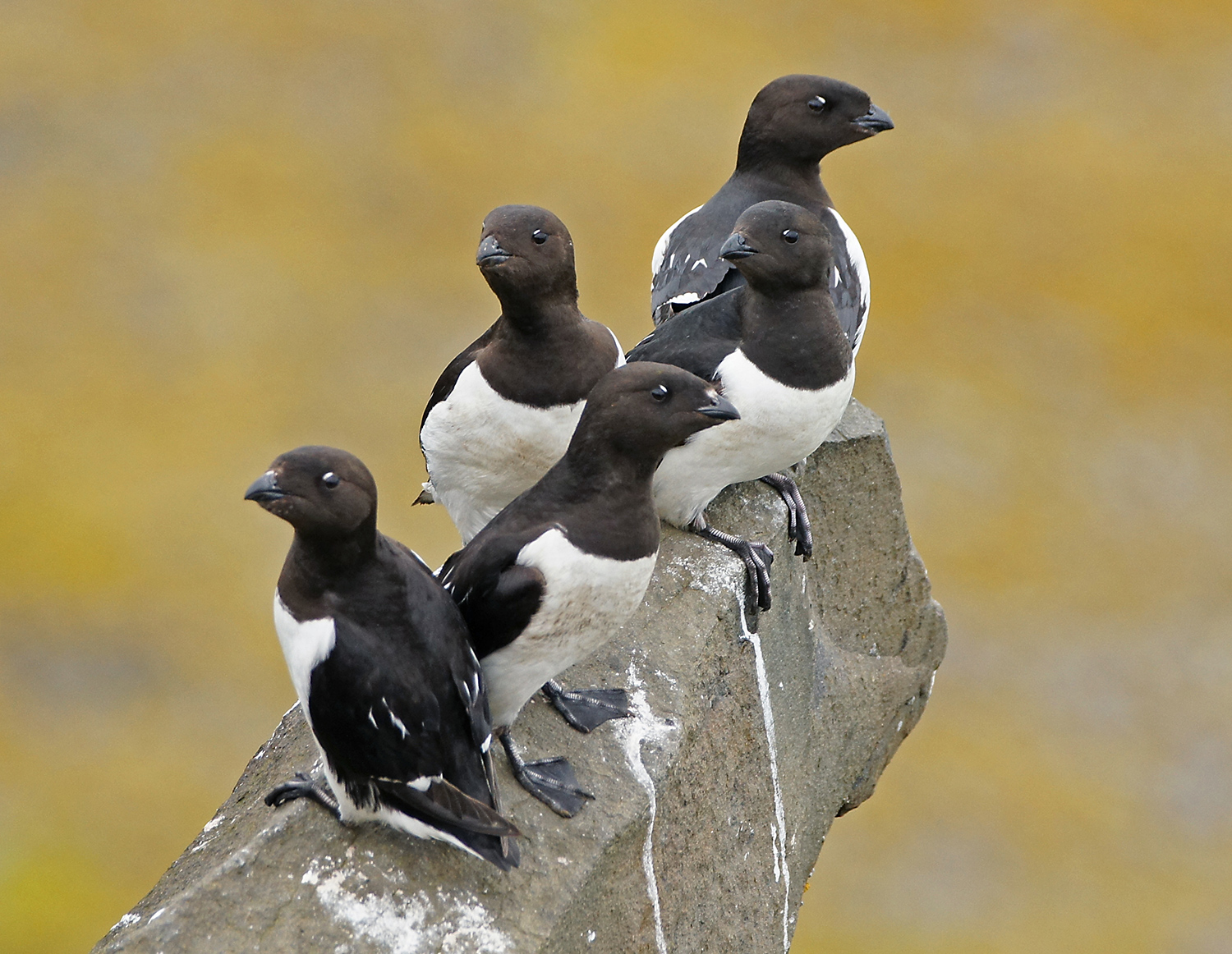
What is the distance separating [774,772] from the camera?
5133mm

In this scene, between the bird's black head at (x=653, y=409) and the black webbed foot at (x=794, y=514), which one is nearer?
the bird's black head at (x=653, y=409)

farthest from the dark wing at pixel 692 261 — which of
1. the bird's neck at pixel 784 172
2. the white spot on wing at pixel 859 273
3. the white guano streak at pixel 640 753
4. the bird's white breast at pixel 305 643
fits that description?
the bird's white breast at pixel 305 643

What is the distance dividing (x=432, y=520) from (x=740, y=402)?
8335mm

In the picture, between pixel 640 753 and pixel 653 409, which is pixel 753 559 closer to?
pixel 640 753

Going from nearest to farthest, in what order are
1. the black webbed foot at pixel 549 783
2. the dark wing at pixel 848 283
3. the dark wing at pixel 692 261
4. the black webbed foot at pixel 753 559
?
the black webbed foot at pixel 549 783 → the black webbed foot at pixel 753 559 → the dark wing at pixel 848 283 → the dark wing at pixel 692 261

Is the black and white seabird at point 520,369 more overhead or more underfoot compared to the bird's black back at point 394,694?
more overhead

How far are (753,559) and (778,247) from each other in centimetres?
112

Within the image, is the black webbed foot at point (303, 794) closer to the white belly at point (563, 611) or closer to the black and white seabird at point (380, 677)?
the black and white seabird at point (380, 677)

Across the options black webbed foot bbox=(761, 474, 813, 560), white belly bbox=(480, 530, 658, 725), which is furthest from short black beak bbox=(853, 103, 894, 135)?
white belly bbox=(480, 530, 658, 725)

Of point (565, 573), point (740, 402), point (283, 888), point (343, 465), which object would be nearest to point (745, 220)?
point (740, 402)

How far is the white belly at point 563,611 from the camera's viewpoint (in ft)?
12.0

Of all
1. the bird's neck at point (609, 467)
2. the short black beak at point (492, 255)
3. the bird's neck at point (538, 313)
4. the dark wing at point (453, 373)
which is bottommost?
the bird's neck at point (609, 467)

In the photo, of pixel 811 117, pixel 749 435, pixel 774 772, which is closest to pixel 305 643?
pixel 749 435

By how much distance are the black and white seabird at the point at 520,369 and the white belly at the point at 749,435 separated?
38 centimetres
